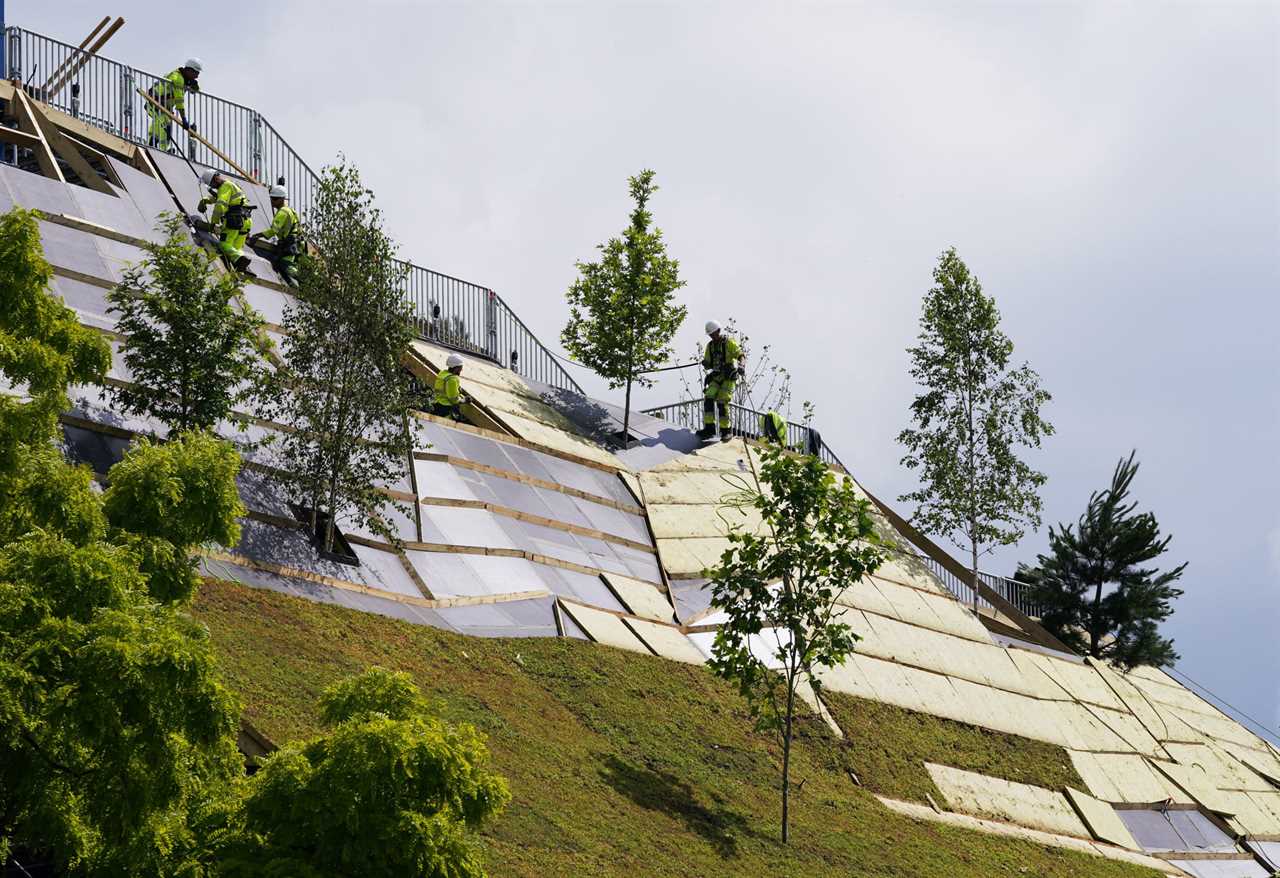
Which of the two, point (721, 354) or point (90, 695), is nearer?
point (90, 695)

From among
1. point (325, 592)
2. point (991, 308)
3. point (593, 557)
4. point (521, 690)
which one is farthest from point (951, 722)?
point (991, 308)

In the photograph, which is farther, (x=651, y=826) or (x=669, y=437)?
(x=669, y=437)

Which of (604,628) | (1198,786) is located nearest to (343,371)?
(604,628)

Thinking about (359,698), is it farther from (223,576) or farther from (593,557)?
(593,557)

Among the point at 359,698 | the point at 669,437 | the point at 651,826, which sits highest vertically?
the point at 669,437

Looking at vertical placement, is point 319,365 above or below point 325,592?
above

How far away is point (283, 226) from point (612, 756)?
15.7 metres

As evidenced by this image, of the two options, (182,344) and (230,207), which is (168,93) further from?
(182,344)

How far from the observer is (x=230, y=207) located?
3284 centimetres

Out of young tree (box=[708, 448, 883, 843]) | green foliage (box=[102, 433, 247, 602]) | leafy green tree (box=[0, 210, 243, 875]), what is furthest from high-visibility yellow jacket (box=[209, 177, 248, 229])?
leafy green tree (box=[0, 210, 243, 875])

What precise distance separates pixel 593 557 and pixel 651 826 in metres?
10.6

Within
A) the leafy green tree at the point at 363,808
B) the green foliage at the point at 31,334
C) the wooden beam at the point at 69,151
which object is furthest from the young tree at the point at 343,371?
the leafy green tree at the point at 363,808

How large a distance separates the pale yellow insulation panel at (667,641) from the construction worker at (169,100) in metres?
15.0

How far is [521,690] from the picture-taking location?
24.3 m
